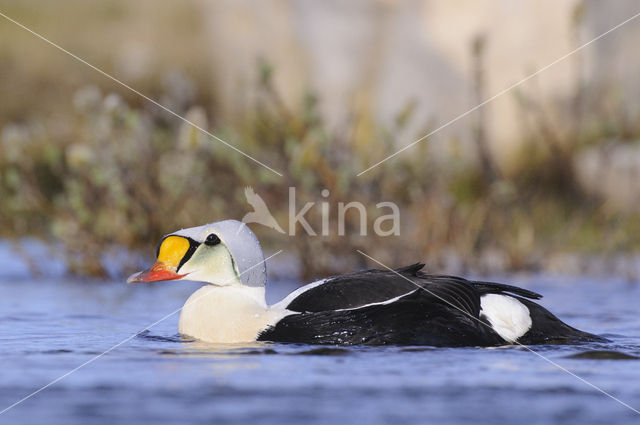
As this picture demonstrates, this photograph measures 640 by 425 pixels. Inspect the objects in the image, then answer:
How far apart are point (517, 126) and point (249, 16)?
219 inches

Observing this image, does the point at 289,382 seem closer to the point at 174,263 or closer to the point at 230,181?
the point at 174,263

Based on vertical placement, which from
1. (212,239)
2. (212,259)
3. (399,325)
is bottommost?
(399,325)

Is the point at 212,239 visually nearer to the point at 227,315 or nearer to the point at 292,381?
the point at 227,315

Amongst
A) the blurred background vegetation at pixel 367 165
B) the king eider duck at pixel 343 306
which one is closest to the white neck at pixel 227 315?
the king eider duck at pixel 343 306

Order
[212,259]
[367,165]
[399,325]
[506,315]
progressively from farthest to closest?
[367,165] < [212,259] < [506,315] < [399,325]

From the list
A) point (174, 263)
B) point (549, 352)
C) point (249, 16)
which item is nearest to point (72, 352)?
point (174, 263)

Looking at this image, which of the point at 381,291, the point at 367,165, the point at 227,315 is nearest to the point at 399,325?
the point at 381,291

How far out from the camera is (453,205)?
32.6 ft

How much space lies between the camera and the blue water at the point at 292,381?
4387 millimetres

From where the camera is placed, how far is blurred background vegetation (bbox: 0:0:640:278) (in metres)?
9.12

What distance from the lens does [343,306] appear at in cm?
588

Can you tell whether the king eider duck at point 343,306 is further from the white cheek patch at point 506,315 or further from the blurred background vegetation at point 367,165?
the blurred background vegetation at point 367,165

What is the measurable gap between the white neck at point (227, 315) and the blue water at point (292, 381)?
0.28ft

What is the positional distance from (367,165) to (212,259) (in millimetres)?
3412
